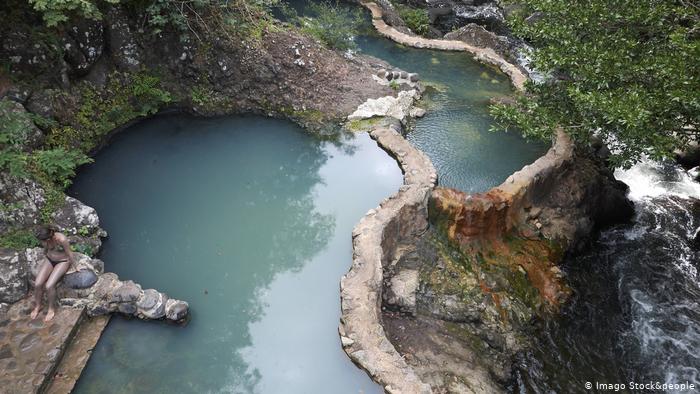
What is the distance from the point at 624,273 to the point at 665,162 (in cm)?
529

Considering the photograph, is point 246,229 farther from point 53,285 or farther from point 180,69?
point 180,69

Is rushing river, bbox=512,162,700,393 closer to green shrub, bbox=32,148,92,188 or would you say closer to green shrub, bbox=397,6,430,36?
green shrub, bbox=32,148,92,188

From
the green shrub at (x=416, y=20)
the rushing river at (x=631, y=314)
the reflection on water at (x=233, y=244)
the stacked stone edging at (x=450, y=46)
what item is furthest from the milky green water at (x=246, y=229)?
the green shrub at (x=416, y=20)

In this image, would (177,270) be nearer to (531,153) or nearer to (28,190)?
(28,190)

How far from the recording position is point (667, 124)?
696cm

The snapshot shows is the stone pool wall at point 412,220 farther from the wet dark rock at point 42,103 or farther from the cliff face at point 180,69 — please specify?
the wet dark rock at point 42,103

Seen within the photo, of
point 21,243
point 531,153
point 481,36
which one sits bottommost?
point 21,243

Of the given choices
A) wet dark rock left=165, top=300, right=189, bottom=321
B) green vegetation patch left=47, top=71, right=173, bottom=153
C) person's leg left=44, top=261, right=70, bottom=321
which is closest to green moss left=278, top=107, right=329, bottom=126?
green vegetation patch left=47, top=71, right=173, bottom=153

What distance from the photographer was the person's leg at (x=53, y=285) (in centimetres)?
727

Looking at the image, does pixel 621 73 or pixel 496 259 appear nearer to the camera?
pixel 621 73

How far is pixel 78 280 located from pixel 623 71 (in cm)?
981

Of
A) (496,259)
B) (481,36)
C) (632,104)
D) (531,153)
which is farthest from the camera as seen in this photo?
(481,36)

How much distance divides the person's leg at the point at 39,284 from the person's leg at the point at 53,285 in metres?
0.07

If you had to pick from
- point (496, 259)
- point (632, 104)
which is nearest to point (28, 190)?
point (496, 259)
